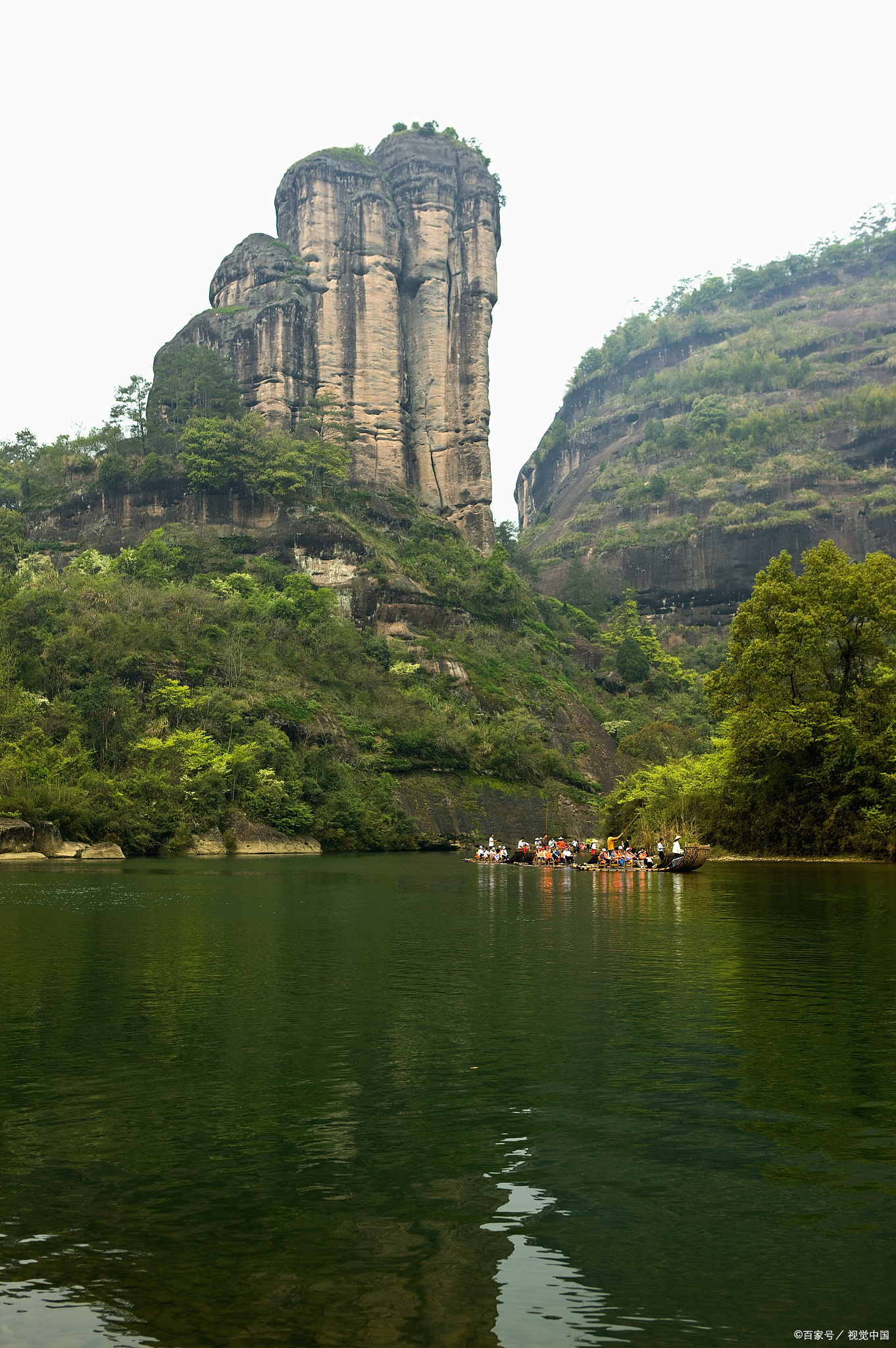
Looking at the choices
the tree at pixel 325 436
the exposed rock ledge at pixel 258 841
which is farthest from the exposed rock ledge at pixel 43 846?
the tree at pixel 325 436

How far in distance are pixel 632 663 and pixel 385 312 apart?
40.7 meters

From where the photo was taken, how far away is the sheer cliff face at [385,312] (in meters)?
Result: 101

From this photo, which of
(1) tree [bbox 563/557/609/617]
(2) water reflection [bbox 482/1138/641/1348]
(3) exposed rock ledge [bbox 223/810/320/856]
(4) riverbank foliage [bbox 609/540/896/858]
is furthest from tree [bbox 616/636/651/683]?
(2) water reflection [bbox 482/1138/641/1348]

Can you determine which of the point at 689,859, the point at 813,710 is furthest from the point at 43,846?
the point at 813,710

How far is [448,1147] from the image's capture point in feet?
24.9

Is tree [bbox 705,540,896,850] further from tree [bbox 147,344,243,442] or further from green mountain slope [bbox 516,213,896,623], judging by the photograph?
green mountain slope [bbox 516,213,896,623]

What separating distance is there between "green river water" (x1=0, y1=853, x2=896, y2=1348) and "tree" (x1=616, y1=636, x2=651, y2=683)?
279ft

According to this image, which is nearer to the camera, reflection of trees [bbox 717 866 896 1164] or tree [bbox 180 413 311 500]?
reflection of trees [bbox 717 866 896 1164]

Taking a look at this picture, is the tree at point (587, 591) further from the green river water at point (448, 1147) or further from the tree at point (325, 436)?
the green river water at point (448, 1147)

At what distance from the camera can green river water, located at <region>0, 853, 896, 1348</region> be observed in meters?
5.29

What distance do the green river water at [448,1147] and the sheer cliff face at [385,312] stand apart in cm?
8950

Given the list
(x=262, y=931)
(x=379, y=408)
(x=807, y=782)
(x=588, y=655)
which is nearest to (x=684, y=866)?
(x=807, y=782)

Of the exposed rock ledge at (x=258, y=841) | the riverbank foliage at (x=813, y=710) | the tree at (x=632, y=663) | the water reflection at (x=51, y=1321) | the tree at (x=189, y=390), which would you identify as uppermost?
the tree at (x=189, y=390)

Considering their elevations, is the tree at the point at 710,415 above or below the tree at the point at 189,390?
above
